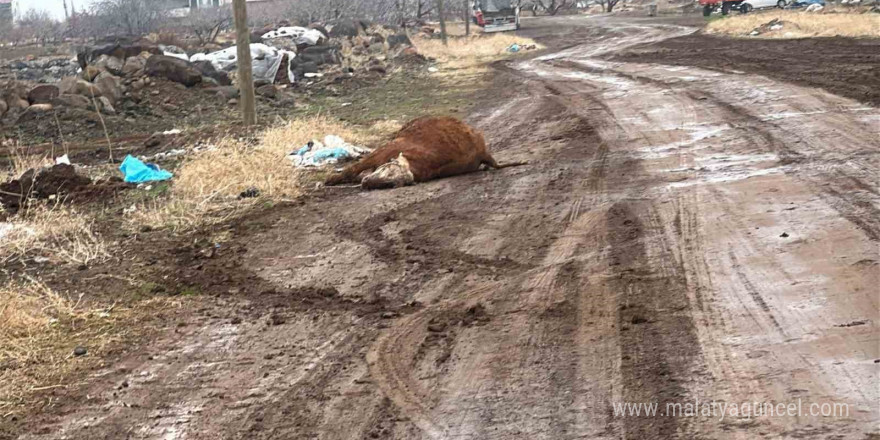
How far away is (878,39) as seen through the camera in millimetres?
24062

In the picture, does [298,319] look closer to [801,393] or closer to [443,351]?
[443,351]

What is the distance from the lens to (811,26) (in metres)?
30.7

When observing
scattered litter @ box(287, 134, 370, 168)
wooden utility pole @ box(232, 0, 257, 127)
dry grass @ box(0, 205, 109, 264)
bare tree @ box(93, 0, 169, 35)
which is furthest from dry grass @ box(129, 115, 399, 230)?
bare tree @ box(93, 0, 169, 35)

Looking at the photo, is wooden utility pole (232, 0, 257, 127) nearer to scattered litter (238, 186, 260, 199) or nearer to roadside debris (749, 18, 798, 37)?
scattered litter (238, 186, 260, 199)

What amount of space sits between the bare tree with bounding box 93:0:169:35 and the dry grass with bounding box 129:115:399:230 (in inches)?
1734

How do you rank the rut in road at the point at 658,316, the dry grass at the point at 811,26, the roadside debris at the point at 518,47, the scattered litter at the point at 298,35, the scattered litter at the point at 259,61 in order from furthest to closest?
the roadside debris at the point at 518,47 → the scattered litter at the point at 298,35 → the dry grass at the point at 811,26 → the scattered litter at the point at 259,61 → the rut in road at the point at 658,316

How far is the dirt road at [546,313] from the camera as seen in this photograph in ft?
14.5

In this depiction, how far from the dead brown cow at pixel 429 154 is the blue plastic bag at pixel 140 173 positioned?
97.8 inches

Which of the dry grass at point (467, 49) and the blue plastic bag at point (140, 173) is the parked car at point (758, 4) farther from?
the blue plastic bag at point (140, 173)

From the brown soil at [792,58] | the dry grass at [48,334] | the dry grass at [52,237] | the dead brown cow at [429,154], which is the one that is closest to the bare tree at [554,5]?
the brown soil at [792,58]

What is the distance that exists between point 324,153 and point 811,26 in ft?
78.7

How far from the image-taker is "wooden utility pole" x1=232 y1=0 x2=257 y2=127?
14891mm

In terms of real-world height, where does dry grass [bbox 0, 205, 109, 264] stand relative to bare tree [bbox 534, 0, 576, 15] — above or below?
below

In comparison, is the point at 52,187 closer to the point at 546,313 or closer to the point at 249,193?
the point at 249,193
